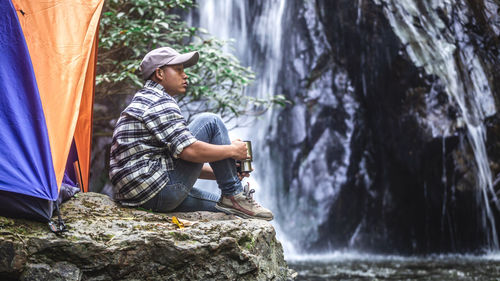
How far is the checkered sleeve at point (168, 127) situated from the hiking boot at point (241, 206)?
1.65 feet

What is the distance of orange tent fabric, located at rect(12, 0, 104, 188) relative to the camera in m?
3.04

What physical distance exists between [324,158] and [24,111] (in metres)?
7.76

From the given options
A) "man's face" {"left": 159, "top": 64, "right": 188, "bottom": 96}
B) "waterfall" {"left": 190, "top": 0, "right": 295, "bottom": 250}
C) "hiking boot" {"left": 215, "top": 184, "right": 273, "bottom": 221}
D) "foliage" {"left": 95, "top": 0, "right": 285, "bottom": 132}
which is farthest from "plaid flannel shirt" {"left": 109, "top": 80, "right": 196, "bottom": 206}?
"waterfall" {"left": 190, "top": 0, "right": 295, "bottom": 250}

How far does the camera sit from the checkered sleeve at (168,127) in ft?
10.1

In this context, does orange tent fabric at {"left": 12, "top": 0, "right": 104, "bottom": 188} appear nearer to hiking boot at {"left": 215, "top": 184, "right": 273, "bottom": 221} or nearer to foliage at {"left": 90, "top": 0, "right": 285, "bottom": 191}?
hiking boot at {"left": 215, "top": 184, "right": 273, "bottom": 221}

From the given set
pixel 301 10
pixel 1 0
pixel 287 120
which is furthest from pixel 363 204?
pixel 1 0

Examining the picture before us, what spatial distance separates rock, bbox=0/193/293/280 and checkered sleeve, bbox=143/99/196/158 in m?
0.46

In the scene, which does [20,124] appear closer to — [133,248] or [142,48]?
[133,248]

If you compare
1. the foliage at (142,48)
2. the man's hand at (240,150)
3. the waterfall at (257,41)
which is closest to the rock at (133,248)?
the man's hand at (240,150)

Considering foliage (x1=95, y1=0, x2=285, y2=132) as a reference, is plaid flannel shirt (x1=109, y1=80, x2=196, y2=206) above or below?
below

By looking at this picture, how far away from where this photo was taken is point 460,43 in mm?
8508

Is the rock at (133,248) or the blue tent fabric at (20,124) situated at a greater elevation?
the blue tent fabric at (20,124)

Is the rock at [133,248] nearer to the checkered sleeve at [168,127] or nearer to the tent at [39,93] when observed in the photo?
the tent at [39,93]

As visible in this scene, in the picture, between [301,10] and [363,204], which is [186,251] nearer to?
[363,204]
